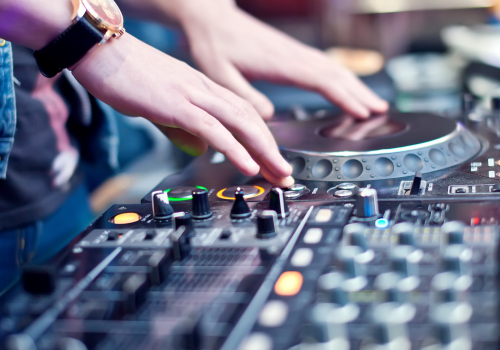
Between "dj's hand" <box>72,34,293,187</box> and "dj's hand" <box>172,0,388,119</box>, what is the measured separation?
0.46 meters

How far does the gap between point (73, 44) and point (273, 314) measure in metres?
0.54

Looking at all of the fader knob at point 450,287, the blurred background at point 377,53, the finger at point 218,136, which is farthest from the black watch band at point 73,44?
the blurred background at point 377,53

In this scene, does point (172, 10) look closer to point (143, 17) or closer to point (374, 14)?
point (143, 17)

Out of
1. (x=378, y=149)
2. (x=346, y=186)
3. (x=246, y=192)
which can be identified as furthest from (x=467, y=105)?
(x=246, y=192)

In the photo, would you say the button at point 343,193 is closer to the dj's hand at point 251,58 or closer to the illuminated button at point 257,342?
the illuminated button at point 257,342

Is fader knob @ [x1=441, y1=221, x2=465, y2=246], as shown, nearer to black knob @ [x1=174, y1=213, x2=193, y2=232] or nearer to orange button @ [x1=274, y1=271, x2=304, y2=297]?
orange button @ [x1=274, y1=271, x2=304, y2=297]

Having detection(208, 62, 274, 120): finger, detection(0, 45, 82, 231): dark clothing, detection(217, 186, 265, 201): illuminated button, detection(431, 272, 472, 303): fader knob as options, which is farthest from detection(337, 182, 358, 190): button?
detection(0, 45, 82, 231): dark clothing

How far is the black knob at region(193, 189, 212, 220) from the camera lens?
0.74m

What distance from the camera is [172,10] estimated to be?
141cm

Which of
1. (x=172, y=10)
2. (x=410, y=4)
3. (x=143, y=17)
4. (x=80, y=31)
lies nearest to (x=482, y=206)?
(x=80, y=31)

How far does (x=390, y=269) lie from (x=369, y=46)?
139 inches

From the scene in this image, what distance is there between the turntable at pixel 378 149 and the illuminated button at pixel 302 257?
32cm

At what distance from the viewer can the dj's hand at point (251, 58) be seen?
1.33 meters

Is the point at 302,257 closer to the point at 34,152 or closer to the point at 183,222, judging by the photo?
the point at 183,222
